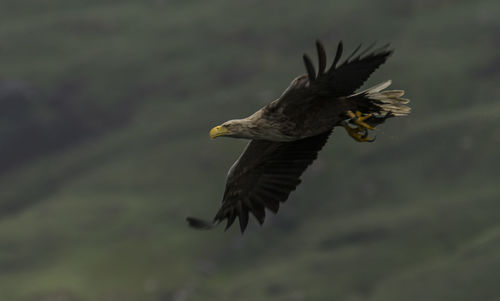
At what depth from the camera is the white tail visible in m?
27.3

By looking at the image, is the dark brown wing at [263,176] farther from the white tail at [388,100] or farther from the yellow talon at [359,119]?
the yellow talon at [359,119]

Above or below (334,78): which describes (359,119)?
below

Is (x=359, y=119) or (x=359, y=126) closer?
(x=359, y=119)

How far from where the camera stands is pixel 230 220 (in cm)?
3069

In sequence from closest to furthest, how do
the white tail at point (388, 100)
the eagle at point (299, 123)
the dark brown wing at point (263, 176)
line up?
the eagle at point (299, 123) < the white tail at point (388, 100) < the dark brown wing at point (263, 176)

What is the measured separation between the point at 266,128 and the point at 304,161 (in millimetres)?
3893

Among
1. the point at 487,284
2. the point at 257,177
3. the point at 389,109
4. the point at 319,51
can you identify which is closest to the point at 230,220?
the point at 257,177

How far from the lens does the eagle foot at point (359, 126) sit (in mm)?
26750

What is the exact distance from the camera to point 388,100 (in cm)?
2775

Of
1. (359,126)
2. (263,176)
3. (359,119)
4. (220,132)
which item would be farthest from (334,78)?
(263,176)

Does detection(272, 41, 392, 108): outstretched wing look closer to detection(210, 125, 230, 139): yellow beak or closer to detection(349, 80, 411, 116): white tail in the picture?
detection(349, 80, 411, 116): white tail

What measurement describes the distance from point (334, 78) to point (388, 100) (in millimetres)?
3130

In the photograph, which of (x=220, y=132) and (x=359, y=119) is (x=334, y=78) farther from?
(x=220, y=132)

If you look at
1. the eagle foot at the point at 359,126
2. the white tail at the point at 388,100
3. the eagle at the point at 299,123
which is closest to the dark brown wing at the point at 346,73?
the eagle at the point at 299,123
